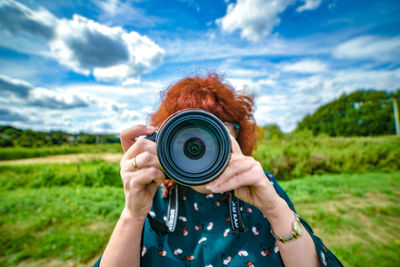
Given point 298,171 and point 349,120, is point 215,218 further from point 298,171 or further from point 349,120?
point 349,120

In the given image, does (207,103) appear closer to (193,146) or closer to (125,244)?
(193,146)

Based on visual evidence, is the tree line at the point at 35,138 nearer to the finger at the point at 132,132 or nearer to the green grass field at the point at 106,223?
the green grass field at the point at 106,223

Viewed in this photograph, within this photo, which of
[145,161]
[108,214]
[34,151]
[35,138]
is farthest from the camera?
[35,138]

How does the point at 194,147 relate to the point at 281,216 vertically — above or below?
above

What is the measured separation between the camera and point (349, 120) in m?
43.9

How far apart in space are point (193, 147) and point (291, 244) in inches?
36.2

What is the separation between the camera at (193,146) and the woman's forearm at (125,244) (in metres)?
0.51

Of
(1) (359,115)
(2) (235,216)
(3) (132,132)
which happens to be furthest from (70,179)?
(1) (359,115)

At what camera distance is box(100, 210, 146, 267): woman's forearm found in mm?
1303

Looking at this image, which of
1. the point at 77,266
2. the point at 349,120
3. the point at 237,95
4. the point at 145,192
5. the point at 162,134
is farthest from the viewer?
the point at 349,120

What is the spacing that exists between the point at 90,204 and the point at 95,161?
6.31 m

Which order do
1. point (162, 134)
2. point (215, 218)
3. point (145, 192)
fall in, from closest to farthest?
point (162, 134) < point (145, 192) < point (215, 218)

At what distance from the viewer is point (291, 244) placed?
129 cm

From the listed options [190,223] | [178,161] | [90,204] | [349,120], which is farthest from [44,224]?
[349,120]
